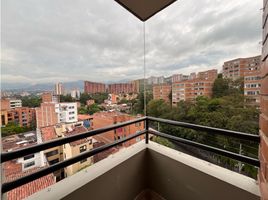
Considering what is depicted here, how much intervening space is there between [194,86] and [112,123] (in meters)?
0.92

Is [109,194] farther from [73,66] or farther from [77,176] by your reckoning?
[73,66]

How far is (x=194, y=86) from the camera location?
1.46m

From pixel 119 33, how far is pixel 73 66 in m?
0.79

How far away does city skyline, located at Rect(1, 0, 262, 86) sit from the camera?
973 mm

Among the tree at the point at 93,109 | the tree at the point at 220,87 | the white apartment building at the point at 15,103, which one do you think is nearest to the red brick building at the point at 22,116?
the white apartment building at the point at 15,103

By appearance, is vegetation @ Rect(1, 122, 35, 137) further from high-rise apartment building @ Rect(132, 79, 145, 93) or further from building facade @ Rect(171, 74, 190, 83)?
building facade @ Rect(171, 74, 190, 83)

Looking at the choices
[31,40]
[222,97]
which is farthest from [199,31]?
[31,40]

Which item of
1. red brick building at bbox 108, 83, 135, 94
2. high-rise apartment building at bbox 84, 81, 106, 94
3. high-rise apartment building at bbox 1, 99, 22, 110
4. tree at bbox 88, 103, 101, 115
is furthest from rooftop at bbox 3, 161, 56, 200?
red brick building at bbox 108, 83, 135, 94

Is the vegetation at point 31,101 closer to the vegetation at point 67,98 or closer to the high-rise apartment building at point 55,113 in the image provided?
the high-rise apartment building at point 55,113

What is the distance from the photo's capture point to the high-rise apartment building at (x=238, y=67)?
1132mm

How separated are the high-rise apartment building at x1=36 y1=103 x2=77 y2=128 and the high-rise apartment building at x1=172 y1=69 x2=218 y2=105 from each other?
1.06 m

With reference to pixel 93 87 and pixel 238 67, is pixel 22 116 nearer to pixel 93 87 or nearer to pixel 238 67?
pixel 93 87

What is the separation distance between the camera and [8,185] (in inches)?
30.4

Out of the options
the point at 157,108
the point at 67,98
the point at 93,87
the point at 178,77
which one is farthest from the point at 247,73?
the point at 67,98
